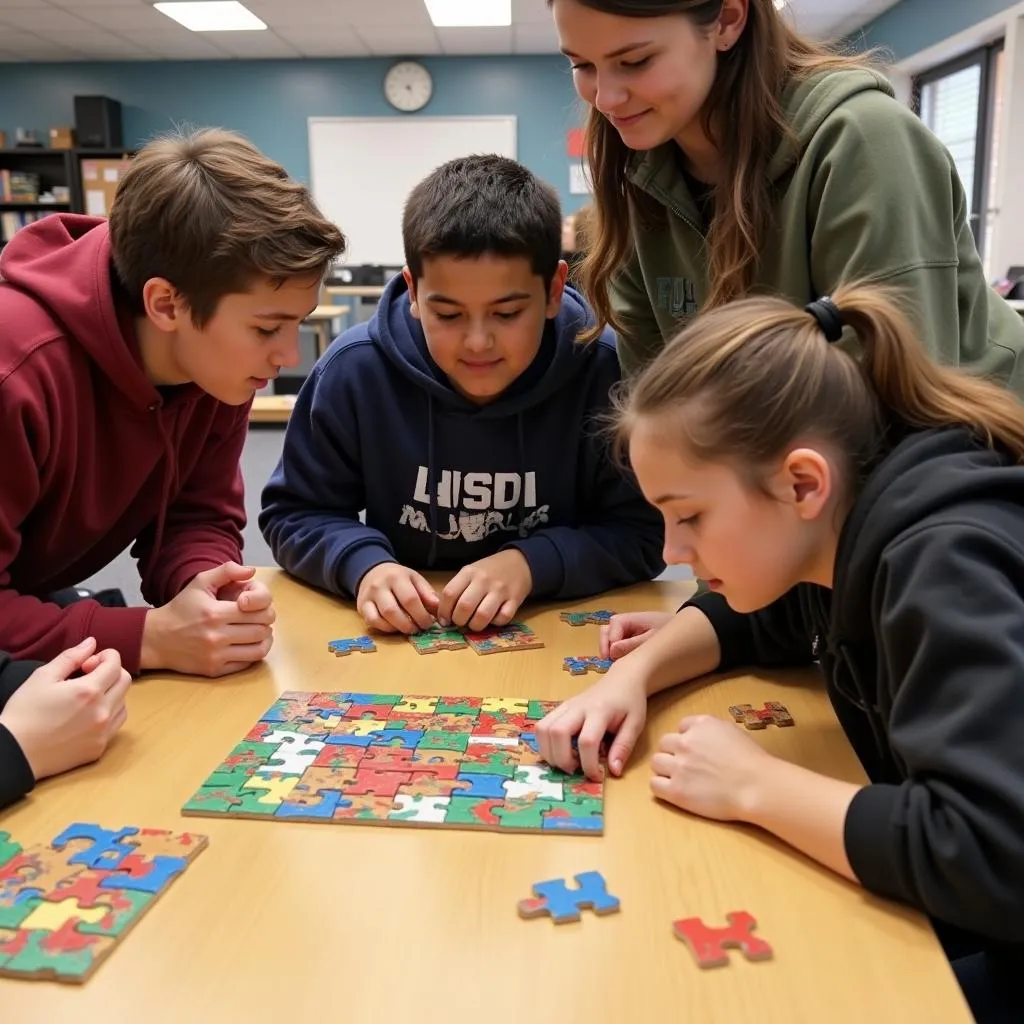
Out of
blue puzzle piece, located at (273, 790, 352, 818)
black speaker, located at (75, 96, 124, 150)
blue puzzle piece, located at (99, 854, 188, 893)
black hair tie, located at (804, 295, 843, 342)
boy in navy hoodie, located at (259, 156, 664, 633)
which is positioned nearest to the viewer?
blue puzzle piece, located at (99, 854, 188, 893)

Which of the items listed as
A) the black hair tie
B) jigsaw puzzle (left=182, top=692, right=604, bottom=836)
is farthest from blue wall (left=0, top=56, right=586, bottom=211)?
jigsaw puzzle (left=182, top=692, right=604, bottom=836)

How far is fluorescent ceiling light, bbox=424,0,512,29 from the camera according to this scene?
7734 millimetres

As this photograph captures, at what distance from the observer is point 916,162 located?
1.29 m

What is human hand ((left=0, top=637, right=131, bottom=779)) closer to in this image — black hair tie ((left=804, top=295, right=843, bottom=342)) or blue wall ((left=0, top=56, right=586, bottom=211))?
black hair tie ((left=804, top=295, right=843, bottom=342))

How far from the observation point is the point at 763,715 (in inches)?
45.5

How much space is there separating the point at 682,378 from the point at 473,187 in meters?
0.76

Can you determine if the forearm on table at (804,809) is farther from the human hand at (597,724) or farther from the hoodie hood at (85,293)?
the hoodie hood at (85,293)

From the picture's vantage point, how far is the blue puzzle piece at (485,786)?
3.19 ft

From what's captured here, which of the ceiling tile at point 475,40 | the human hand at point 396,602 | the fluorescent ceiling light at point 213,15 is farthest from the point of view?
the ceiling tile at point 475,40

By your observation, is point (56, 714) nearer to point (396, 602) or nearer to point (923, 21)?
point (396, 602)

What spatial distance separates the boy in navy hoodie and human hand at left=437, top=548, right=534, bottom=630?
105mm

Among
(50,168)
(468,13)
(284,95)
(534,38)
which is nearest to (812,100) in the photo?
(468,13)

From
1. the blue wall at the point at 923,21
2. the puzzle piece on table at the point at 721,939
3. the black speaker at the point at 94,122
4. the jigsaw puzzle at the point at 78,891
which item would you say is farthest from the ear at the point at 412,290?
the black speaker at the point at 94,122

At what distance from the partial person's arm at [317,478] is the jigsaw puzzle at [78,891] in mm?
790
